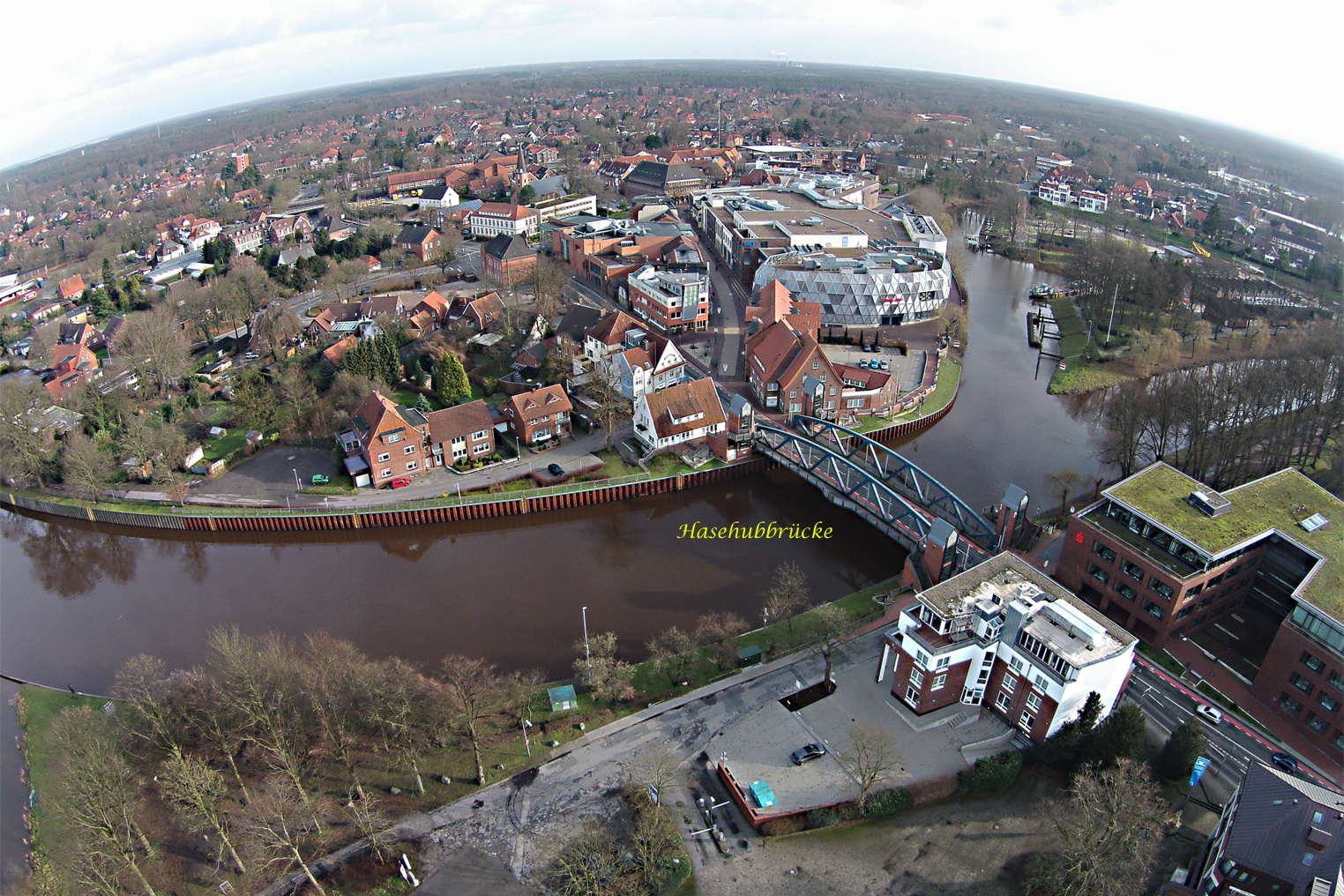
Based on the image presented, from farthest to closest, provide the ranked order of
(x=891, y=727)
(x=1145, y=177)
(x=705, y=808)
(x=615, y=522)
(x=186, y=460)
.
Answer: (x=1145, y=177) < (x=186, y=460) < (x=615, y=522) < (x=891, y=727) < (x=705, y=808)

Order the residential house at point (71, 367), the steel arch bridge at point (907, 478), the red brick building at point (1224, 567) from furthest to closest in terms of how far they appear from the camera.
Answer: the residential house at point (71, 367), the steel arch bridge at point (907, 478), the red brick building at point (1224, 567)

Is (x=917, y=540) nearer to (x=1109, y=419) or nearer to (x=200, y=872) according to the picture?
(x=1109, y=419)

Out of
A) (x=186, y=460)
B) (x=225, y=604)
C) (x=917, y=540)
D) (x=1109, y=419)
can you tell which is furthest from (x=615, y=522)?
(x=1109, y=419)

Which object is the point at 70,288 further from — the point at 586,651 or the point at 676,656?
the point at 676,656

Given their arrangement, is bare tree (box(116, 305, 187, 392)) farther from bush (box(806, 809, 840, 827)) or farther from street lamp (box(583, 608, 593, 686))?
bush (box(806, 809, 840, 827))

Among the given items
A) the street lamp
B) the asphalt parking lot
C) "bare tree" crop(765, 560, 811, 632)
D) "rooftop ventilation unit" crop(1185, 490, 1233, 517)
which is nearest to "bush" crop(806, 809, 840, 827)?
"bare tree" crop(765, 560, 811, 632)

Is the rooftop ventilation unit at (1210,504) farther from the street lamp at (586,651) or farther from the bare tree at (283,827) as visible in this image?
the bare tree at (283,827)

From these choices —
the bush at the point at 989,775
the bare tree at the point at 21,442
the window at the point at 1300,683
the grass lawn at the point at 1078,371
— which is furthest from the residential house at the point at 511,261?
the window at the point at 1300,683
